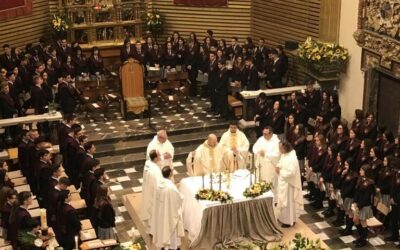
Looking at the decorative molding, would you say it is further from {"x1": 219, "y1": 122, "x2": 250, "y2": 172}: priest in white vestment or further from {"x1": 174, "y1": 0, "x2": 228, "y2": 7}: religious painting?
{"x1": 174, "y1": 0, "x2": 228, "y2": 7}: religious painting

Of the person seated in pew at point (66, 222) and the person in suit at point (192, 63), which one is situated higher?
the person in suit at point (192, 63)

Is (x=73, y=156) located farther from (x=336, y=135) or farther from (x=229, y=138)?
(x=336, y=135)

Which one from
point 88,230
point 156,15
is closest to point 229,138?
point 88,230

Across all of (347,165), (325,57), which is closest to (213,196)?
(347,165)

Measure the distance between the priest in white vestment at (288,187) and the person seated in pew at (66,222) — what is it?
165 inches

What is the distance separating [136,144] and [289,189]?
19.5 ft

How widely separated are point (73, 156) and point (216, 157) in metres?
3.42

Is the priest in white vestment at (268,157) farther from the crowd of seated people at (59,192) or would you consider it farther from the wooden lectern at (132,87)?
the wooden lectern at (132,87)

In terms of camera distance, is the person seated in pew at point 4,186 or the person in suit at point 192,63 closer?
the person seated in pew at point 4,186

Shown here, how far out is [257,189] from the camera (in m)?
13.5

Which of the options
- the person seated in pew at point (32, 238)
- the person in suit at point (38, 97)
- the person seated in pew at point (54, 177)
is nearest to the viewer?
the person seated in pew at point (32, 238)

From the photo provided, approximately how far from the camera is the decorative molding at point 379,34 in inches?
690

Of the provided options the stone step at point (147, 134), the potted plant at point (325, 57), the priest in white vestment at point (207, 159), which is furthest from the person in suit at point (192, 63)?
the priest in white vestment at point (207, 159)

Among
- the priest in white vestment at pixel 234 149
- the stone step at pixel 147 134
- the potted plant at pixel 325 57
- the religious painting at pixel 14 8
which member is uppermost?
the religious painting at pixel 14 8
